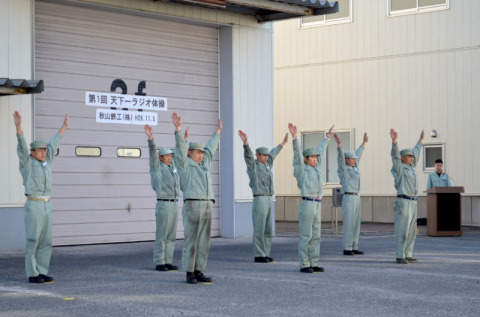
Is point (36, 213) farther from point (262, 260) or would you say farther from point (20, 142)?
point (262, 260)

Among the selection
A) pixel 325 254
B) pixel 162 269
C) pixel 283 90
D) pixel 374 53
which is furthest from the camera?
pixel 283 90

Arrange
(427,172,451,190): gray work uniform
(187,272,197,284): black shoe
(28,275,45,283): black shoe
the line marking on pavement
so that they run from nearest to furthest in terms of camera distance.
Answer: the line marking on pavement < (187,272,197,284): black shoe < (28,275,45,283): black shoe < (427,172,451,190): gray work uniform

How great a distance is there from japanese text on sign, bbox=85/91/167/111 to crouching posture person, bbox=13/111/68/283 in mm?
6401

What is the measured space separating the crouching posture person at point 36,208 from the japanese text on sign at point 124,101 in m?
6.40

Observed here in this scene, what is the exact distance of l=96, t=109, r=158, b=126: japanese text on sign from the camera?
19.1 meters

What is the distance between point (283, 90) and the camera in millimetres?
29656

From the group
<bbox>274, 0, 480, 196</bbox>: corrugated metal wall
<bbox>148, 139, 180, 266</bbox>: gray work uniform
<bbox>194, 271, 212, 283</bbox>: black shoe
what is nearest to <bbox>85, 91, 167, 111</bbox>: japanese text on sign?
<bbox>148, 139, 180, 266</bbox>: gray work uniform

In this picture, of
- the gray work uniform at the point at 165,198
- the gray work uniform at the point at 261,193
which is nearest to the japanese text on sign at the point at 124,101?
the gray work uniform at the point at 261,193

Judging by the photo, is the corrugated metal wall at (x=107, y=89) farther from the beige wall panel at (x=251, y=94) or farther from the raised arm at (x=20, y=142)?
the raised arm at (x=20, y=142)

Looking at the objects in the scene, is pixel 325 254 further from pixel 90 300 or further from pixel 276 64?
pixel 276 64

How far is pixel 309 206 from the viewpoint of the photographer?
13.8m

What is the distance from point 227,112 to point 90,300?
440 inches

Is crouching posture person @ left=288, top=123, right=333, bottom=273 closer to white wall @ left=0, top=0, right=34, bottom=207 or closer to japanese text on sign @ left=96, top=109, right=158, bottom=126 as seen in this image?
white wall @ left=0, top=0, right=34, bottom=207

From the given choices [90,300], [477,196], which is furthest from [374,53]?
[90,300]
